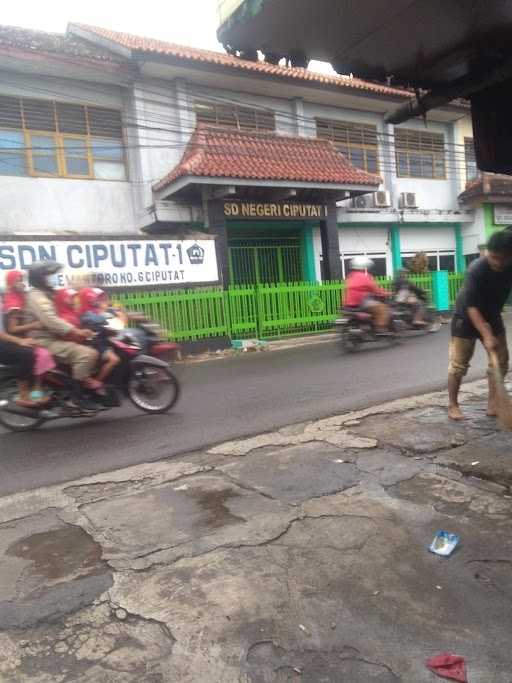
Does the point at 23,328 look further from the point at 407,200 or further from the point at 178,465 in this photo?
the point at 407,200

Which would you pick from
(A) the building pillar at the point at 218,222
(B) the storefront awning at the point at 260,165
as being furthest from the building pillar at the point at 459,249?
(A) the building pillar at the point at 218,222

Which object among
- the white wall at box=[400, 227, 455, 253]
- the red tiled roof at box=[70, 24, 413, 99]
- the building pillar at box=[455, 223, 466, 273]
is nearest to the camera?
the red tiled roof at box=[70, 24, 413, 99]

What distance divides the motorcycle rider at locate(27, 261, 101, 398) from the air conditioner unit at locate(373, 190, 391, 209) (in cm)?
1352

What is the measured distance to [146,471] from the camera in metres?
4.24

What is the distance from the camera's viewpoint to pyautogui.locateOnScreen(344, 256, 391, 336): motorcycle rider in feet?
34.8

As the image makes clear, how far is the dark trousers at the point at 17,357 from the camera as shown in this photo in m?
5.45

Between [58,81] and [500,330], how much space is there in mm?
12496

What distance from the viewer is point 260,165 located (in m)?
14.0

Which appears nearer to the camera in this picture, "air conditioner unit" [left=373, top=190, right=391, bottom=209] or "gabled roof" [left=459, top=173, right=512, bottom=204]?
"air conditioner unit" [left=373, top=190, right=391, bottom=209]

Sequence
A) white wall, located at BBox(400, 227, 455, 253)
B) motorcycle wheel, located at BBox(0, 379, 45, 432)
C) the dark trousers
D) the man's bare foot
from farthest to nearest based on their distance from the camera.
→ white wall, located at BBox(400, 227, 455, 253) < motorcycle wheel, located at BBox(0, 379, 45, 432) < the dark trousers < the man's bare foot

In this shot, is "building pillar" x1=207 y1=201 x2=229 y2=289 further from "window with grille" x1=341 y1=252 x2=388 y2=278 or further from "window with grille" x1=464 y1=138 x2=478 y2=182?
"window with grille" x1=464 y1=138 x2=478 y2=182

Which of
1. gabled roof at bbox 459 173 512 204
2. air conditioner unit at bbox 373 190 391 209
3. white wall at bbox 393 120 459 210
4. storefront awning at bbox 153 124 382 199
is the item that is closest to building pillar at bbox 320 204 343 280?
storefront awning at bbox 153 124 382 199

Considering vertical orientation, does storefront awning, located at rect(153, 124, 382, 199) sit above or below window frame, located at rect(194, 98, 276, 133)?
below

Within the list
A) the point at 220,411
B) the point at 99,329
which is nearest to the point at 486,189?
the point at 220,411
